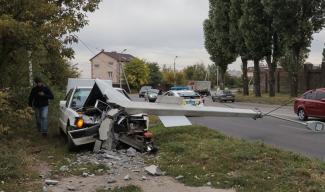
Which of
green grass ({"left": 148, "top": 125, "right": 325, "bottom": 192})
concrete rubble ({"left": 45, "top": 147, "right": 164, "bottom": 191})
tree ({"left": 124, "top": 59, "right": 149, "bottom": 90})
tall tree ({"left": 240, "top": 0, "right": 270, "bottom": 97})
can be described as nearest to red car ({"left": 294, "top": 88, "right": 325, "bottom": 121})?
green grass ({"left": 148, "top": 125, "right": 325, "bottom": 192})

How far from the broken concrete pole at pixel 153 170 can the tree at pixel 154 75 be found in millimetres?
100759

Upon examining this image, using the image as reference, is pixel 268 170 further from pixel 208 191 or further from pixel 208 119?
pixel 208 119

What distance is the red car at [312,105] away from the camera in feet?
71.8

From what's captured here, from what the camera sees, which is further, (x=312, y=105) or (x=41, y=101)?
(x=312, y=105)

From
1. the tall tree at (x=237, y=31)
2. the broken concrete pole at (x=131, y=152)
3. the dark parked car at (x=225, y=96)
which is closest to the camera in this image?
the broken concrete pole at (x=131, y=152)

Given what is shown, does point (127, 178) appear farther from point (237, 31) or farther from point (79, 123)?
point (237, 31)

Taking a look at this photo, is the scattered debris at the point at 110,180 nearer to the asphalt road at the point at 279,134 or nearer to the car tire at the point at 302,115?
the asphalt road at the point at 279,134

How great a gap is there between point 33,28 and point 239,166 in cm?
613

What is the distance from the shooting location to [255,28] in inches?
1807

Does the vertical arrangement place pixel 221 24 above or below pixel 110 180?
above

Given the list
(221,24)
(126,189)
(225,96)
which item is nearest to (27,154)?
(126,189)

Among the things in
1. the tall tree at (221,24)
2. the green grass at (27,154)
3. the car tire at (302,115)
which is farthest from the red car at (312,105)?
the tall tree at (221,24)

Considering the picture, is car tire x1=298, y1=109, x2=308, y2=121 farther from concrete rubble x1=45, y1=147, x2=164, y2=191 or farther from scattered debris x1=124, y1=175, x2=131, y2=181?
scattered debris x1=124, y1=175, x2=131, y2=181

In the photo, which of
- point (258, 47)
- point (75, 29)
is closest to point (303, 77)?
point (258, 47)
